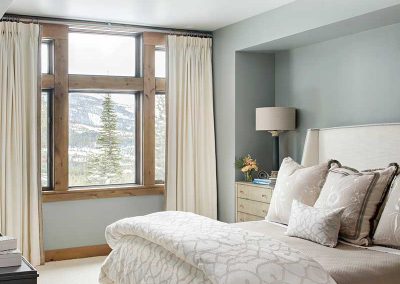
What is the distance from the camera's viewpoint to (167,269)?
10.7ft

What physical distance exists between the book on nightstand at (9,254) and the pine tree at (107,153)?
3185mm

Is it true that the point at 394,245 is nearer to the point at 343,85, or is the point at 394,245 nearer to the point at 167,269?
the point at 167,269

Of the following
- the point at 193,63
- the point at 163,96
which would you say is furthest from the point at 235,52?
the point at 163,96

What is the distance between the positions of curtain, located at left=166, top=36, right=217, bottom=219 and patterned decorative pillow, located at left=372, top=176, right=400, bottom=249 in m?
2.89

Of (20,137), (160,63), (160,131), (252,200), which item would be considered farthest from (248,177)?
(20,137)

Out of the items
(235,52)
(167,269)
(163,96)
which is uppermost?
(235,52)

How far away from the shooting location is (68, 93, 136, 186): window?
5.95 meters

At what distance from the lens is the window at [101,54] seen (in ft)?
19.4

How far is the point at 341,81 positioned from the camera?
205 inches

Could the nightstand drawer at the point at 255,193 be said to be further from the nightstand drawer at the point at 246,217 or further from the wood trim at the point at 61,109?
the wood trim at the point at 61,109

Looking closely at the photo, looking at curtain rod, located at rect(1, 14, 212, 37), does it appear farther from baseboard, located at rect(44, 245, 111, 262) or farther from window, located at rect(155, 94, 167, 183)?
baseboard, located at rect(44, 245, 111, 262)

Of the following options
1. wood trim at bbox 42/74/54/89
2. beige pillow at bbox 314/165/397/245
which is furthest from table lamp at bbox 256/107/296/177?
wood trim at bbox 42/74/54/89

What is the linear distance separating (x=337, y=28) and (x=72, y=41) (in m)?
2.76

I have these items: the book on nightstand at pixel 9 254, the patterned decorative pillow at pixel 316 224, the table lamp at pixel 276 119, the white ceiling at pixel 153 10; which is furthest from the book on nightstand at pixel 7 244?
the table lamp at pixel 276 119
